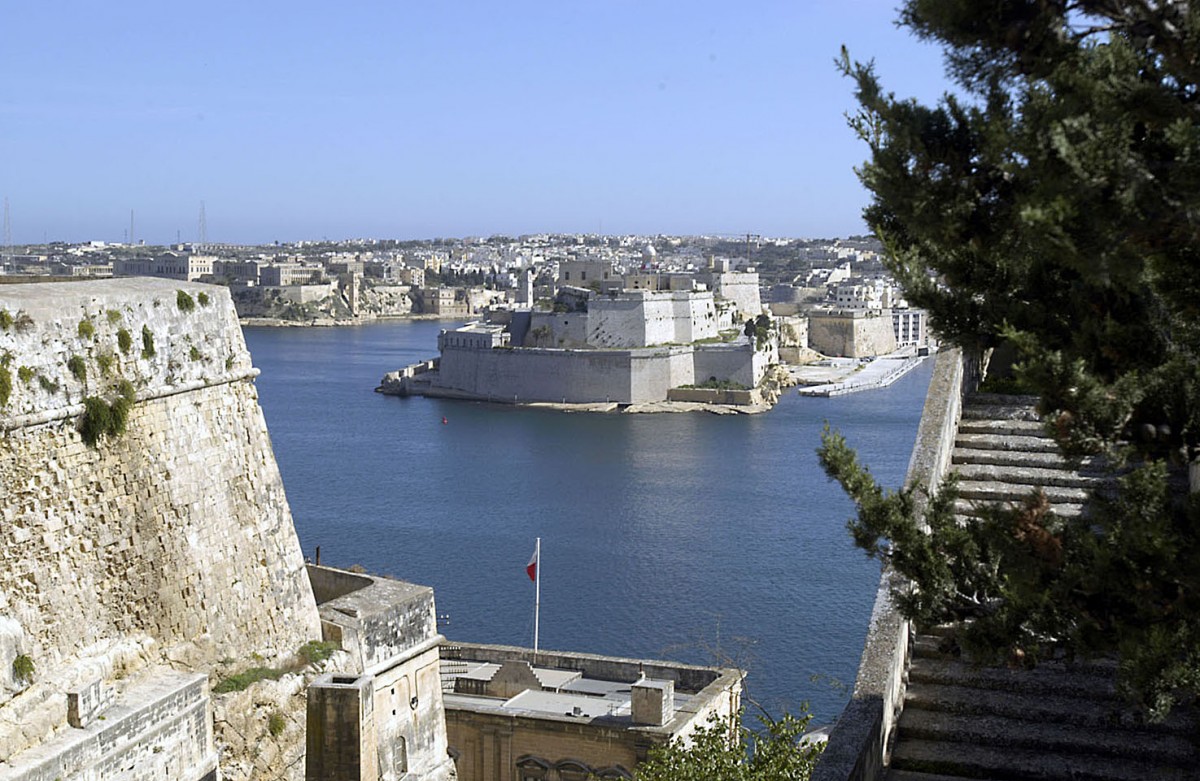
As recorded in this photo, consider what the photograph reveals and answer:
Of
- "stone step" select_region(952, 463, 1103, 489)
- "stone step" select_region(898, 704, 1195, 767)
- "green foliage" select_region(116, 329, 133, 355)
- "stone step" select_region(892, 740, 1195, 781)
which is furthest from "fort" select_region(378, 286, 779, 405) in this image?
"stone step" select_region(892, 740, 1195, 781)

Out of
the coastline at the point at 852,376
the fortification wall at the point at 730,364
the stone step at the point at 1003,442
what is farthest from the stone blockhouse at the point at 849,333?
the stone step at the point at 1003,442

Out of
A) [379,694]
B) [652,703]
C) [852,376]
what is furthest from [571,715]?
[852,376]

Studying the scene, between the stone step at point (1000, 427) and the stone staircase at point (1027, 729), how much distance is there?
1168mm

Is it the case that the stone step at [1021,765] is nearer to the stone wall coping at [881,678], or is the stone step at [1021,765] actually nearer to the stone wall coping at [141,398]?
the stone wall coping at [881,678]

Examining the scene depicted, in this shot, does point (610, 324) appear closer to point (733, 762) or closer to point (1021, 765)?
point (733, 762)

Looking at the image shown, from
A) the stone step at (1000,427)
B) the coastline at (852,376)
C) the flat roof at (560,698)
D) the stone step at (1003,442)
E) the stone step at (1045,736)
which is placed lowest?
the coastline at (852,376)

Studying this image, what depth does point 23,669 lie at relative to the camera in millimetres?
3910

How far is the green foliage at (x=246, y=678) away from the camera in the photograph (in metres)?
4.80

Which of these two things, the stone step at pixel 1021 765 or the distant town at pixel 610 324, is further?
the distant town at pixel 610 324

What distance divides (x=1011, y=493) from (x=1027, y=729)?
111cm

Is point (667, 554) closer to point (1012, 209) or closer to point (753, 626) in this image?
point (753, 626)

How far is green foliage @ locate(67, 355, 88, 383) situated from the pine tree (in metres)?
2.64

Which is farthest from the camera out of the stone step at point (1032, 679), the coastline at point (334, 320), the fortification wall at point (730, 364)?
the coastline at point (334, 320)

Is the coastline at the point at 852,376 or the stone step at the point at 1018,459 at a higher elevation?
the stone step at the point at 1018,459
